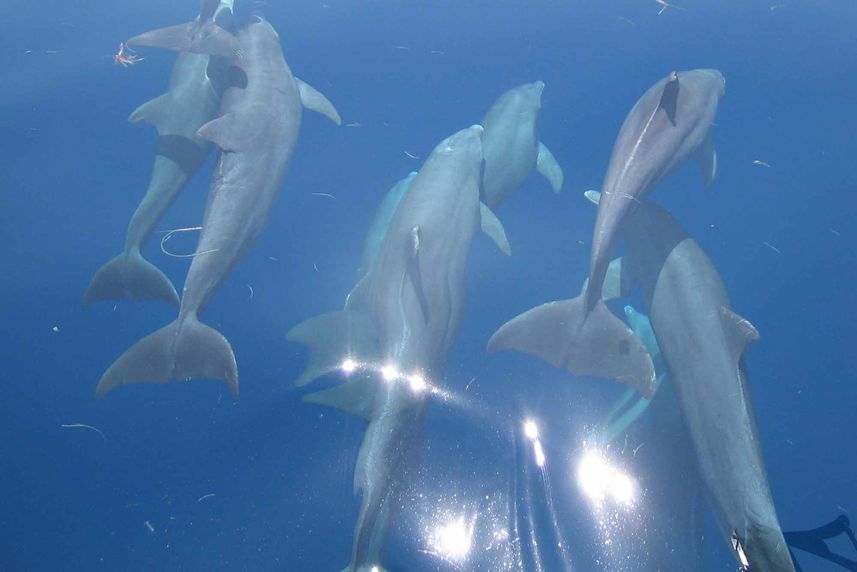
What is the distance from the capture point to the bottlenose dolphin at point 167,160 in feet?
18.9

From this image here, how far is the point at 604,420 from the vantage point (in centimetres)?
529

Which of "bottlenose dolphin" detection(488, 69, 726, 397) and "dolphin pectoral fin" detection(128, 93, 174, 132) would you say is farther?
"dolphin pectoral fin" detection(128, 93, 174, 132)

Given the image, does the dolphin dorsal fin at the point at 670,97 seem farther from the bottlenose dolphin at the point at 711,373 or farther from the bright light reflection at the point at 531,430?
the bright light reflection at the point at 531,430

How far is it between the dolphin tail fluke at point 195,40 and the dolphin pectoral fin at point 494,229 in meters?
2.91

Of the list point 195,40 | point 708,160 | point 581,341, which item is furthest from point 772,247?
point 195,40

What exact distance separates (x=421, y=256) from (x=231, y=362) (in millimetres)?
1722

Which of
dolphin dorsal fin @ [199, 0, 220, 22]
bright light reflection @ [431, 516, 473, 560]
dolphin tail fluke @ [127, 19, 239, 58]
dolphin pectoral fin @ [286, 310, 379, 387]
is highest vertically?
dolphin dorsal fin @ [199, 0, 220, 22]

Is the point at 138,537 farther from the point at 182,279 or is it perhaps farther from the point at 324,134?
the point at 324,134

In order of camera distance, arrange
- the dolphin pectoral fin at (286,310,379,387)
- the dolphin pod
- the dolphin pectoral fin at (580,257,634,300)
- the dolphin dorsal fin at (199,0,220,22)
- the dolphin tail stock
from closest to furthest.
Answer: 1. the dolphin pod
2. the dolphin pectoral fin at (286,310,379,387)
3. the dolphin tail stock
4. the dolphin pectoral fin at (580,257,634,300)
5. the dolphin dorsal fin at (199,0,220,22)

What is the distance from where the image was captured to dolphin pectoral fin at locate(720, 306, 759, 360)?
4.77 meters

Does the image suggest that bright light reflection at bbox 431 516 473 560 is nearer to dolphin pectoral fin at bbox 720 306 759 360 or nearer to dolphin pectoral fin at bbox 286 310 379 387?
dolphin pectoral fin at bbox 286 310 379 387

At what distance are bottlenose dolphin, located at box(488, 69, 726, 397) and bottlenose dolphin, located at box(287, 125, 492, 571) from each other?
0.66 metres

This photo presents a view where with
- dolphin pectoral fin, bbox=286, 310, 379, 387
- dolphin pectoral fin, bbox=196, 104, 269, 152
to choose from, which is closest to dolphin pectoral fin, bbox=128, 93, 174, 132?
dolphin pectoral fin, bbox=196, 104, 269, 152

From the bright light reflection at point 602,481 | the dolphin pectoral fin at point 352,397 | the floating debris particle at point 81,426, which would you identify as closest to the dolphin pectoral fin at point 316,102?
the dolphin pectoral fin at point 352,397
